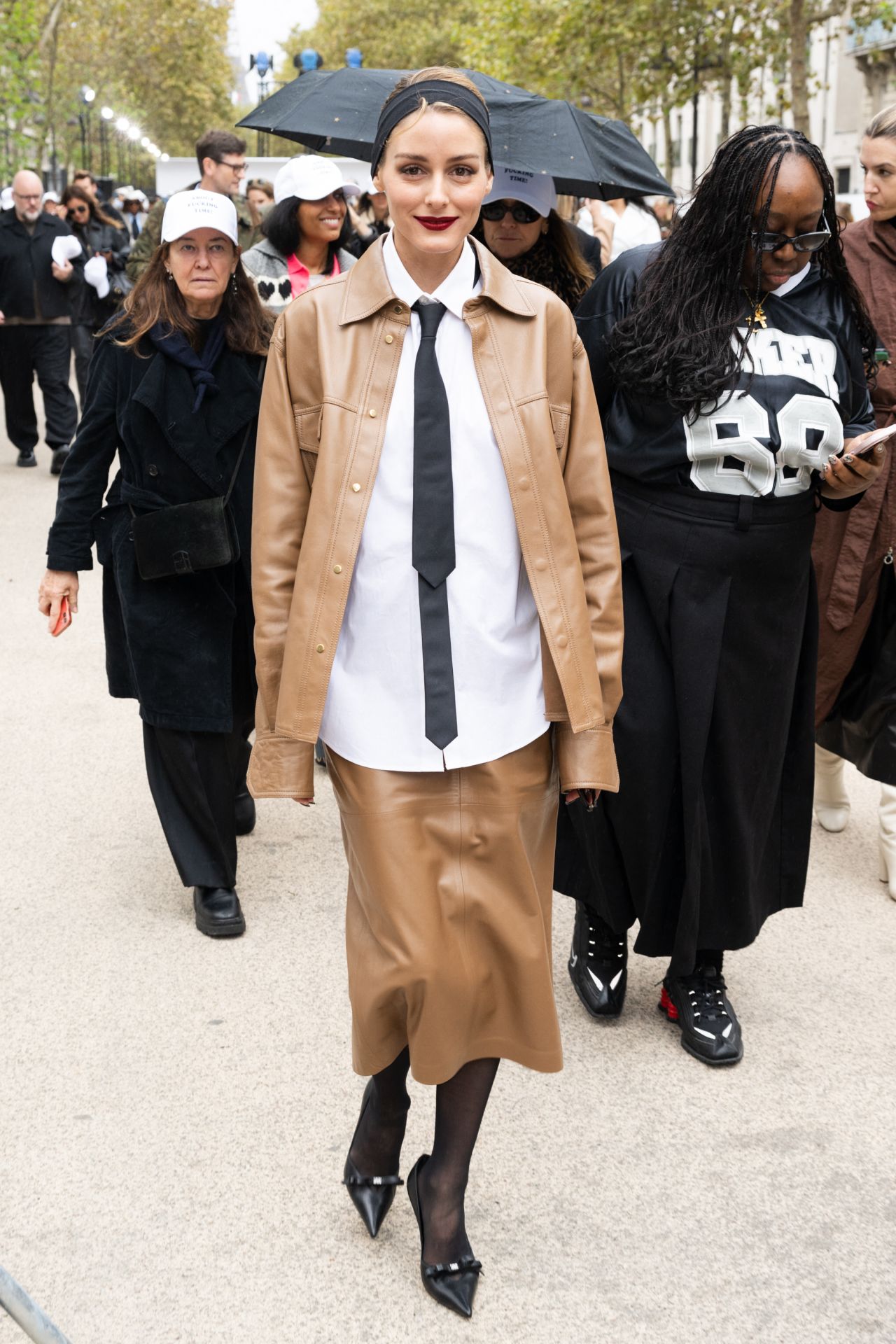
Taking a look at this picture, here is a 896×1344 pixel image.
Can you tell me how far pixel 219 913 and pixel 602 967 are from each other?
116 cm

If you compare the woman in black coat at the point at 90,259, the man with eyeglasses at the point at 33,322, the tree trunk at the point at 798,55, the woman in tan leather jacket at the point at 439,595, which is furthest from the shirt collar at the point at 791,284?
the tree trunk at the point at 798,55

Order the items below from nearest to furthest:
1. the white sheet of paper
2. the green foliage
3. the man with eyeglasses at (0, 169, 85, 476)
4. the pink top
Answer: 1. the pink top
2. the man with eyeglasses at (0, 169, 85, 476)
3. the white sheet of paper
4. the green foliage

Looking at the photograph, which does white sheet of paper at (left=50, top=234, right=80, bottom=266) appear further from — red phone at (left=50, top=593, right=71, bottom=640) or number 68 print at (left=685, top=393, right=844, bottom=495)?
number 68 print at (left=685, top=393, right=844, bottom=495)

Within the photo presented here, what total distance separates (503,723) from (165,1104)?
4.74ft

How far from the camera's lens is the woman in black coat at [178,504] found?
405cm

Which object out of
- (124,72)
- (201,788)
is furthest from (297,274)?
(124,72)

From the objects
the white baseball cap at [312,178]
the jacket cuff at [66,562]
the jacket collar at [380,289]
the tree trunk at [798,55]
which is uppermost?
the tree trunk at [798,55]

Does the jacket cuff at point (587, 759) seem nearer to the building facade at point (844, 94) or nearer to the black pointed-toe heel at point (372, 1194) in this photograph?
the black pointed-toe heel at point (372, 1194)

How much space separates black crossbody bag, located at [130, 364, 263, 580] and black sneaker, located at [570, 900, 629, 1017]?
1397 millimetres

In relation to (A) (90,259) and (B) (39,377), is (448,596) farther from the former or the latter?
(A) (90,259)

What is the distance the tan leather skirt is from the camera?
2.60m

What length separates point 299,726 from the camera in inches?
102

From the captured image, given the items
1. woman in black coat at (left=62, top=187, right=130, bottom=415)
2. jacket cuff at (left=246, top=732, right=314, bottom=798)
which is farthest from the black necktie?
woman in black coat at (left=62, top=187, right=130, bottom=415)

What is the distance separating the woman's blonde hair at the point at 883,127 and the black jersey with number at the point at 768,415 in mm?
1265
